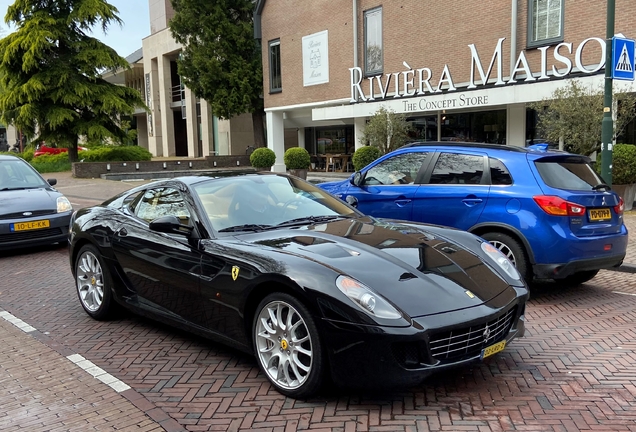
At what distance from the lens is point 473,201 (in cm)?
623

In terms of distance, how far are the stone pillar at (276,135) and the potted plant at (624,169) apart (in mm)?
17735

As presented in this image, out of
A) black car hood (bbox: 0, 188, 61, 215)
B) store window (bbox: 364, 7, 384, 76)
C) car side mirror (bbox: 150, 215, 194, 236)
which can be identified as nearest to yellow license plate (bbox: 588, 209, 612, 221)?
car side mirror (bbox: 150, 215, 194, 236)

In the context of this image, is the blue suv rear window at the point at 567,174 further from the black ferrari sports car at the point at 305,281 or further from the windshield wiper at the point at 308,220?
the windshield wiper at the point at 308,220

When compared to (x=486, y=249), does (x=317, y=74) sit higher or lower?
higher

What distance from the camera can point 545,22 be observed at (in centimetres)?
1650

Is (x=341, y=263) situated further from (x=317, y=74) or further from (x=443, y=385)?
(x=317, y=74)

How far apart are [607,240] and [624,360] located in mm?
1969

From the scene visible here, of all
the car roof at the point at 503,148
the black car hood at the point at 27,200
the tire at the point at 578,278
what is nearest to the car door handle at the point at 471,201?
the car roof at the point at 503,148

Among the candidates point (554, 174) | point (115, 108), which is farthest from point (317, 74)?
point (554, 174)

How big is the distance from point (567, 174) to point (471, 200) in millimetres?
1031

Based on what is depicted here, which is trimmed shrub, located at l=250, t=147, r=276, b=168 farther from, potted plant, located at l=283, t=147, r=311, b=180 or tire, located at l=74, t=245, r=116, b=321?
tire, located at l=74, t=245, r=116, b=321

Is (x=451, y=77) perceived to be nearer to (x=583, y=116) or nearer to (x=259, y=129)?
(x=583, y=116)

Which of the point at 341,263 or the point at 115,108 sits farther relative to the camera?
the point at 115,108

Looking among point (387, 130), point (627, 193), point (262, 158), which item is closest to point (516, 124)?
point (387, 130)
